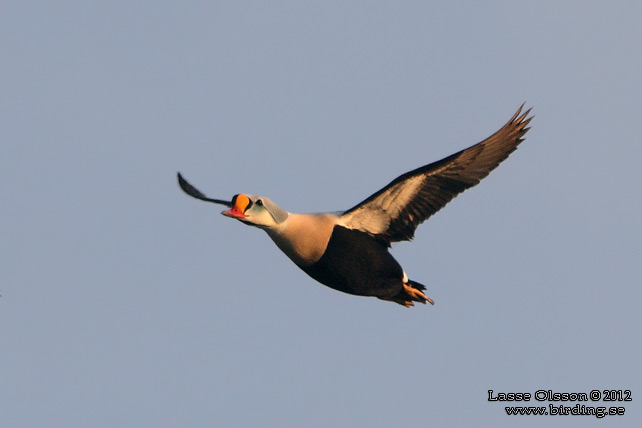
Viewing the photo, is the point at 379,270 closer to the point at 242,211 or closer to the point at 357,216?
the point at 357,216

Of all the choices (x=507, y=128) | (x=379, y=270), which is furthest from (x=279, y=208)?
(x=507, y=128)

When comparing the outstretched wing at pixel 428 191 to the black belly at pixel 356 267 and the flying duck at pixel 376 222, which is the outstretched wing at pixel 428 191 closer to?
the flying duck at pixel 376 222

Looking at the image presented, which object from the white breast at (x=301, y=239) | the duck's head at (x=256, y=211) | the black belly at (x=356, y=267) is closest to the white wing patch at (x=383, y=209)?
the black belly at (x=356, y=267)

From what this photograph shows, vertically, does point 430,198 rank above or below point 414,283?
above

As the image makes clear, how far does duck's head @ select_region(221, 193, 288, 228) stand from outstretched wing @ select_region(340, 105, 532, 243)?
38.4 inches

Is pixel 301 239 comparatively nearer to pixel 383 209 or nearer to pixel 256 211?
pixel 256 211

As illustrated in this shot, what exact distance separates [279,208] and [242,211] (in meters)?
0.60

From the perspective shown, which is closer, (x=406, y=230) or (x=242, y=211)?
(x=242, y=211)

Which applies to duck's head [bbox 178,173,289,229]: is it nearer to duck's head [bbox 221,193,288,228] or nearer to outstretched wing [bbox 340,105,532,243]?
duck's head [bbox 221,193,288,228]

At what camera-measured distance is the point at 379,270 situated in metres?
14.4

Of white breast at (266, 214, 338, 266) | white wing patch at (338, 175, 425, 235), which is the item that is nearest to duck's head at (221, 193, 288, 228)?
white breast at (266, 214, 338, 266)

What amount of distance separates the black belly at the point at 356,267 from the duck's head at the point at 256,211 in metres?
0.78

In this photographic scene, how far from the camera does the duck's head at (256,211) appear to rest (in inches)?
545

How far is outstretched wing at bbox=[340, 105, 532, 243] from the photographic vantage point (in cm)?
1455
